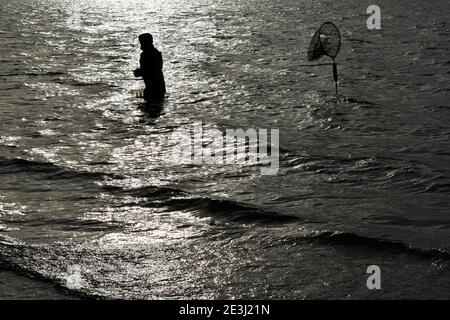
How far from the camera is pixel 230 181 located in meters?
12.8

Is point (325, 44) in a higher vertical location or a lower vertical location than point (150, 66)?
higher

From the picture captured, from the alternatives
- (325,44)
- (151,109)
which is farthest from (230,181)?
(151,109)

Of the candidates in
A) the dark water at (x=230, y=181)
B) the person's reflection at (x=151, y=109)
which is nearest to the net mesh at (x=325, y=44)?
the dark water at (x=230, y=181)

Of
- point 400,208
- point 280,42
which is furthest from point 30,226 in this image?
point 280,42

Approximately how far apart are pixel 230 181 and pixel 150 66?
6051mm

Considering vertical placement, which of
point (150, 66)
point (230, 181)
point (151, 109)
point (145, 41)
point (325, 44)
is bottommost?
point (230, 181)

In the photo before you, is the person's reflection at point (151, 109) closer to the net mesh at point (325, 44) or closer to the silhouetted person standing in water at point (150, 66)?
the silhouetted person standing in water at point (150, 66)

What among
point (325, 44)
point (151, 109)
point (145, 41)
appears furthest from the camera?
point (151, 109)

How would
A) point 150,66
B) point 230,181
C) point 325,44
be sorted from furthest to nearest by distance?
point 150,66 → point 325,44 → point 230,181

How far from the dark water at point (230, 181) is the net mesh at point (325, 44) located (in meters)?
1.58

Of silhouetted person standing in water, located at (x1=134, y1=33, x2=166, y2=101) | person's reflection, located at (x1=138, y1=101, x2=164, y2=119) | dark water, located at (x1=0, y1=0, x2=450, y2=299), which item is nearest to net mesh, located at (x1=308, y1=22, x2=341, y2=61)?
dark water, located at (x1=0, y1=0, x2=450, y2=299)

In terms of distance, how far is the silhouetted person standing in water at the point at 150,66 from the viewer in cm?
1762

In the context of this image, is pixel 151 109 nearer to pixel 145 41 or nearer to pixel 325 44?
pixel 145 41

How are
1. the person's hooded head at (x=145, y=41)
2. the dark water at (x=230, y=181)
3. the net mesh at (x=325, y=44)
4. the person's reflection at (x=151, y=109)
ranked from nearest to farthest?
1. the dark water at (x=230, y=181)
2. the net mesh at (x=325, y=44)
3. the person's hooded head at (x=145, y=41)
4. the person's reflection at (x=151, y=109)
